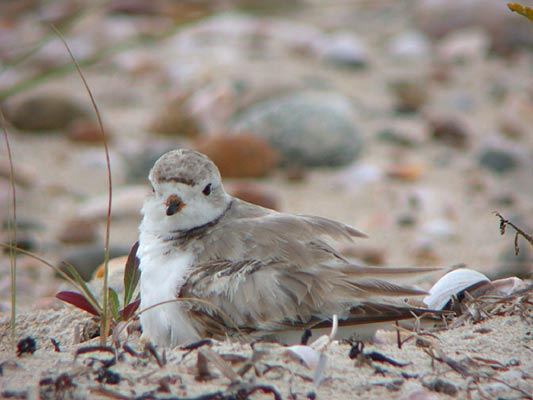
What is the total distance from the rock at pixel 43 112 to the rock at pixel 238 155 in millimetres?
1800

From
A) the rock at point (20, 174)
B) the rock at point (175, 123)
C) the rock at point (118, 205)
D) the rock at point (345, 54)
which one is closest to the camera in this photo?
the rock at point (118, 205)

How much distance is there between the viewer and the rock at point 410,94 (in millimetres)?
8789

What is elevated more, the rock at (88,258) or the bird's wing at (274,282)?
the bird's wing at (274,282)

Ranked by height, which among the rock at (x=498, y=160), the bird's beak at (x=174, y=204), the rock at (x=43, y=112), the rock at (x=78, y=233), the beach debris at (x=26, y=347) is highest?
the rock at (x=43, y=112)

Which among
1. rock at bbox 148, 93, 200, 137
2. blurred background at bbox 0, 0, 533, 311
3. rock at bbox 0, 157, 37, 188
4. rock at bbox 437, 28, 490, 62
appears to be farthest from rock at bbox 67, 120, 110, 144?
rock at bbox 437, 28, 490, 62

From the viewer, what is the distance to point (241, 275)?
120 inches

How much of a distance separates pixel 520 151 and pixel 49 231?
4121mm

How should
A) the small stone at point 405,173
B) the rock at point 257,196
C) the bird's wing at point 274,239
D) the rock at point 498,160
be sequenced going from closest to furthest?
the bird's wing at point 274,239 → the rock at point 257,196 → the small stone at point 405,173 → the rock at point 498,160

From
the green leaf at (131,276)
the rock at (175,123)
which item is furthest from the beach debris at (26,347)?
the rock at (175,123)

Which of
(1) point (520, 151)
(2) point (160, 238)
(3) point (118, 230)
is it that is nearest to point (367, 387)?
(2) point (160, 238)

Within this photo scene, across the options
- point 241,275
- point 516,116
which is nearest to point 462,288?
point 241,275

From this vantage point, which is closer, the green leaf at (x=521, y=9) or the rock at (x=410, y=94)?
the green leaf at (x=521, y=9)

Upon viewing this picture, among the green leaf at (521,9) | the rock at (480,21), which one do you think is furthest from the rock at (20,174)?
the rock at (480,21)

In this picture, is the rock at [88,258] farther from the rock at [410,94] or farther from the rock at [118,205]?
the rock at [410,94]
